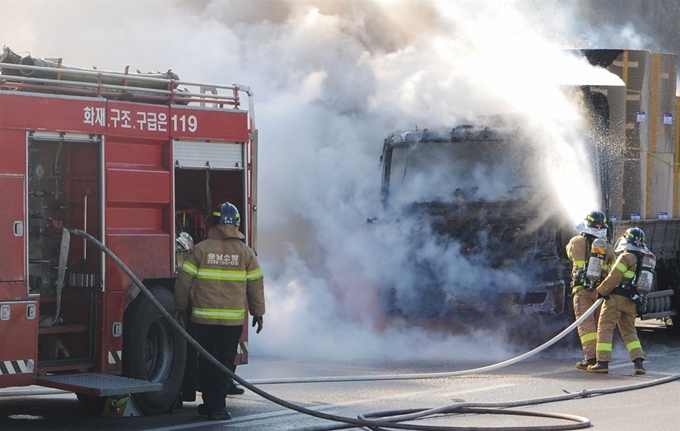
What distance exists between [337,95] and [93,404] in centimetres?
875

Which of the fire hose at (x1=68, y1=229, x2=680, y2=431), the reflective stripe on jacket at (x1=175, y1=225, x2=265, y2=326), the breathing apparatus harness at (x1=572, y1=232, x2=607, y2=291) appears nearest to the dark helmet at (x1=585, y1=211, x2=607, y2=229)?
the breathing apparatus harness at (x1=572, y1=232, x2=607, y2=291)

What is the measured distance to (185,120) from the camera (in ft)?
33.5

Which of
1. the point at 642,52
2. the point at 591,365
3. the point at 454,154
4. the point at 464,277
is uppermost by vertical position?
the point at 642,52

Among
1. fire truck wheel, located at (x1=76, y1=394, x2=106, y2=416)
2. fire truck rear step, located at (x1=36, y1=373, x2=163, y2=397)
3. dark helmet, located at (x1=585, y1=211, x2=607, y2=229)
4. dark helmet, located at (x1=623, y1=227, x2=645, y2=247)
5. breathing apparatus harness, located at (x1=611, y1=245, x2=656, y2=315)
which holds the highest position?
dark helmet, located at (x1=585, y1=211, x2=607, y2=229)

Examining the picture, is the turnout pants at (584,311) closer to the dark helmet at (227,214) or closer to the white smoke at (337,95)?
the white smoke at (337,95)

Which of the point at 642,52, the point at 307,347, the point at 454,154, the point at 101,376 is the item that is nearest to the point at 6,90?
the point at 101,376

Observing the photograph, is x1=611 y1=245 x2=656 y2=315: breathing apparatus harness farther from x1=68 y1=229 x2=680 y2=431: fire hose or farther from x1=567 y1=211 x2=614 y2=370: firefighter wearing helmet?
x1=68 y1=229 x2=680 y2=431: fire hose

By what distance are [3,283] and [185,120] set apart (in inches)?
92.8

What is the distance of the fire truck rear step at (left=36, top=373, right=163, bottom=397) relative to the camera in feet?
28.5

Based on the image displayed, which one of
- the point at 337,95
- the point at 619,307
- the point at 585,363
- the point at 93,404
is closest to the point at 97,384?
the point at 93,404

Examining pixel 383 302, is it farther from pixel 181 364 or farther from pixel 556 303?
pixel 181 364

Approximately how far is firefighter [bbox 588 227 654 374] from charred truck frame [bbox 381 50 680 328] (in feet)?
3.68

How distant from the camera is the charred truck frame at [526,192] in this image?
46.4 ft

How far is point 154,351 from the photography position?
9.94 meters
